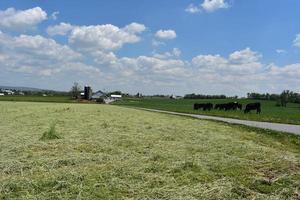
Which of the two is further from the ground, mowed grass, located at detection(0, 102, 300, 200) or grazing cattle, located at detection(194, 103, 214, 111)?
grazing cattle, located at detection(194, 103, 214, 111)

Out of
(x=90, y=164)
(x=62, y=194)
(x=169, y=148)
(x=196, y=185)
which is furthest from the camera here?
(x=169, y=148)

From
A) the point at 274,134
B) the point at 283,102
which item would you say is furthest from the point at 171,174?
the point at 283,102

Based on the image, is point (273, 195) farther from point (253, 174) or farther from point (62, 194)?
point (62, 194)

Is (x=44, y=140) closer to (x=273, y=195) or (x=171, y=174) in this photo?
(x=171, y=174)

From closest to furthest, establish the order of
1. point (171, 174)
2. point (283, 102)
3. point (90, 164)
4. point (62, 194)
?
point (62, 194), point (171, 174), point (90, 164), point (283, 102)

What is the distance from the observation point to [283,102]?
92.1 metres

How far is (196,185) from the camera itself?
7.90 m

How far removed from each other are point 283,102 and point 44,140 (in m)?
84.5

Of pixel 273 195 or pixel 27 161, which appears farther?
pixel 27 161

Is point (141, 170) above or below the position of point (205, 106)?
below

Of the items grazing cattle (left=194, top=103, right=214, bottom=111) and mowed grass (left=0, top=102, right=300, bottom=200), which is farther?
grazing cattle (left=194, top=103, right=214, bottom=111)

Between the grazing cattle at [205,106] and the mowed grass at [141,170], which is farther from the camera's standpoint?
the grazing cattle at [205,106]

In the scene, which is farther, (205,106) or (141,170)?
(205,106)

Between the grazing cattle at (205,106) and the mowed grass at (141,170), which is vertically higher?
the grazing cattle at (205,106)
